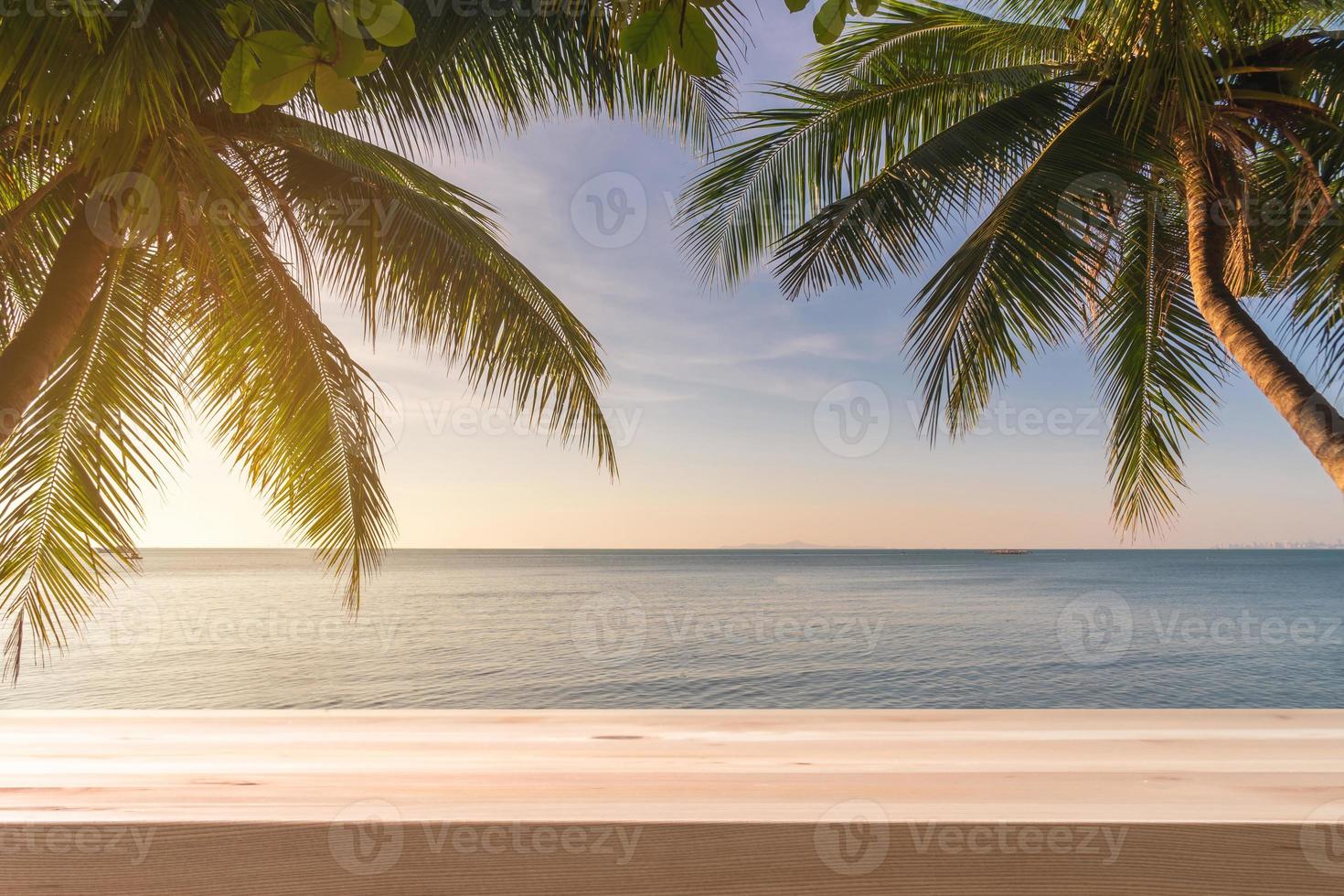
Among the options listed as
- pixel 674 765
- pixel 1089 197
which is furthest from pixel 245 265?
pixel 1089 197

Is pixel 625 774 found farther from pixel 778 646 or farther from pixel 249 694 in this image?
pixel 778 646

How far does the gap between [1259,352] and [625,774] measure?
8.64ft

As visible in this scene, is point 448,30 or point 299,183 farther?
point 299,183

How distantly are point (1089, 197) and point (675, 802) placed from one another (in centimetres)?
332

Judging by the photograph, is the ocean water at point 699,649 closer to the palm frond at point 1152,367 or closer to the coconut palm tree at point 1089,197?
the palm frond at point 1152,367

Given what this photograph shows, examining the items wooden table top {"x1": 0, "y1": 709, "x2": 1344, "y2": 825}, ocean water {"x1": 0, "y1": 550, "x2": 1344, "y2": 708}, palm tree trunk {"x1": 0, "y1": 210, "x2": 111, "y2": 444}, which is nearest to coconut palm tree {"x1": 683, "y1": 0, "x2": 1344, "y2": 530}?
wooden table top {"x1": 0, "y1": 709, "x2": 1344, "y2": 825}

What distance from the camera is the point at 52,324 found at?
7.91 feet

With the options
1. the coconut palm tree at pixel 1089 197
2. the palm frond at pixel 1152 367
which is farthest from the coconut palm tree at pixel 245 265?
the palm frond at pixel 1152 367

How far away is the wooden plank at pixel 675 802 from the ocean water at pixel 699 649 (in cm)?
1144

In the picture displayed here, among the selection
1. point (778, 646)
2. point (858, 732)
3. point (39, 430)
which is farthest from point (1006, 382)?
point (778, 646)

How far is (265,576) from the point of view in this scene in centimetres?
4853

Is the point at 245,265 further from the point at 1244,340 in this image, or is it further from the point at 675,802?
the point at 1244,340

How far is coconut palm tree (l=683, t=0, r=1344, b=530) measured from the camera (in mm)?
2889

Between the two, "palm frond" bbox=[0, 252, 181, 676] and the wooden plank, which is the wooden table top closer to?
the wooden plank
